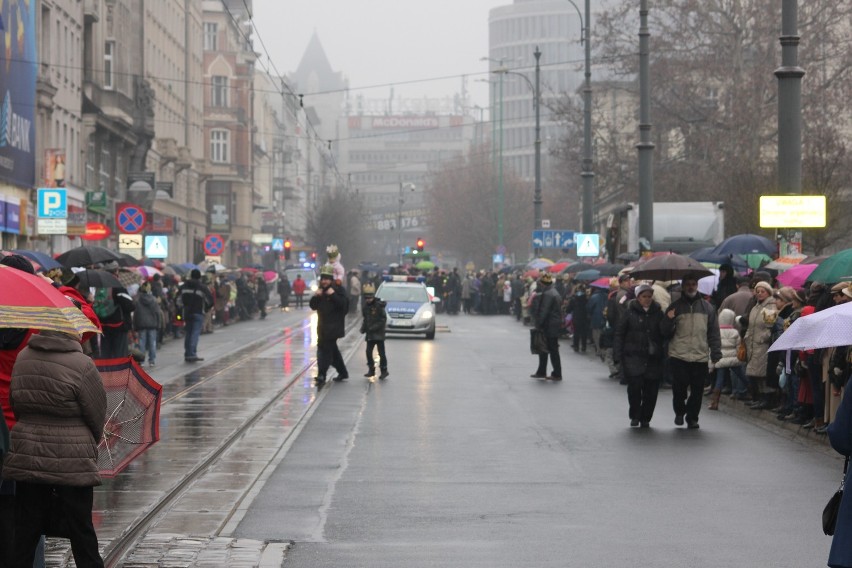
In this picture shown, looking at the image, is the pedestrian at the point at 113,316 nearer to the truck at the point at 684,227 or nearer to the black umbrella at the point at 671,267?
the black umbrella at the point at 671,267

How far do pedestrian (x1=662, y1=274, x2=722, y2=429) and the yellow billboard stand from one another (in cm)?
345

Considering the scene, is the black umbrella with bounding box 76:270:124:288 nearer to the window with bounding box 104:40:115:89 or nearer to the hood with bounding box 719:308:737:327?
the hood with bounding box 719:308:737:327

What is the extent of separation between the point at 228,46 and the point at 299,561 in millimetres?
105867

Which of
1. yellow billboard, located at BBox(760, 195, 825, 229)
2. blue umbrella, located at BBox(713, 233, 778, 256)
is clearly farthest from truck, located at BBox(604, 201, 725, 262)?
yellow billboard, located at BBox(760, 195, 825, 229)

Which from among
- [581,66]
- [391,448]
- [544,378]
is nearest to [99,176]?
[581,66]

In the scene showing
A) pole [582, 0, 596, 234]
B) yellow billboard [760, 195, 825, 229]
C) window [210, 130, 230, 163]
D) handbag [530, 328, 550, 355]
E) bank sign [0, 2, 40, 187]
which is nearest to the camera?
yellow billboard [760, 195, 825, 229]

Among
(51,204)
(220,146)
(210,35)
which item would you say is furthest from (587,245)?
(210,35)

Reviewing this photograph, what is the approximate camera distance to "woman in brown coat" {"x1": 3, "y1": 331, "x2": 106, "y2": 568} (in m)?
8.06

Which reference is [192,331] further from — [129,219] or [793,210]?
[793,210]

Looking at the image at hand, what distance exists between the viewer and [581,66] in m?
54.2

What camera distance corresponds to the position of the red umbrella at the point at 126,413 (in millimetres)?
12672

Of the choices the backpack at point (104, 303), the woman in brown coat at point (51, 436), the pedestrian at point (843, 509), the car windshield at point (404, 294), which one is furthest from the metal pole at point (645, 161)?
the pedestrian at point (843, 509)

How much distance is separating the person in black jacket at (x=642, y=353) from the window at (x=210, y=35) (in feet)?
311

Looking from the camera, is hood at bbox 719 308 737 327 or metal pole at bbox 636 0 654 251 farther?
metal pole at bbox 636 0 654 251
